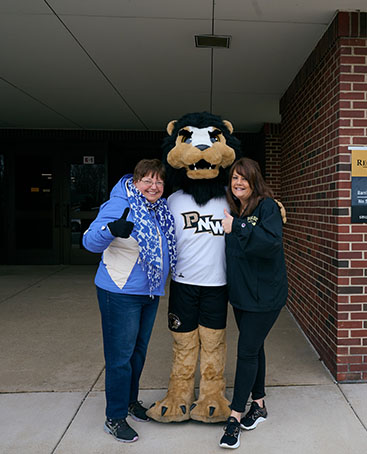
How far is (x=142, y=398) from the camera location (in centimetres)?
299

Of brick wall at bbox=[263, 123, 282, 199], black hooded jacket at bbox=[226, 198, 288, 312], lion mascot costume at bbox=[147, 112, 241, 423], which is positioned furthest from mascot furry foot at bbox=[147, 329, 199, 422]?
brick wall at bbox=[263, 123, 282, 199]

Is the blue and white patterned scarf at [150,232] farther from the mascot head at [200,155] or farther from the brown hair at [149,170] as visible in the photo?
the mascot head at [200,155]

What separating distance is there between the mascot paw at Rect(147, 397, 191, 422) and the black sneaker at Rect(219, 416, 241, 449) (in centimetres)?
30

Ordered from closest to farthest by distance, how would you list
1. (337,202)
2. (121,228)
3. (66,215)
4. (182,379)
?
(121,228)
(182,379)
(337,202)
(66,215)

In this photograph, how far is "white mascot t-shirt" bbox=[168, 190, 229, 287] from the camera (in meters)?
2.61

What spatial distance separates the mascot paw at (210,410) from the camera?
260 cm

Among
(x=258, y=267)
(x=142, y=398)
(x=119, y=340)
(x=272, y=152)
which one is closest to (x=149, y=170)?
(x=258, y=267)

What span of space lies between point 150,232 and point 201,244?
1.23ft

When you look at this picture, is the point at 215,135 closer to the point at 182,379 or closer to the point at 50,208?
the point at 182,379

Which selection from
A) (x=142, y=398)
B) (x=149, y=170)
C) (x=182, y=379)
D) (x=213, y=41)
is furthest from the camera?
(x=213, y=41)

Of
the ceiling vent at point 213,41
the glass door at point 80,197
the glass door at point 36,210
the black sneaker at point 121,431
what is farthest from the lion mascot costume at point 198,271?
the glass door at point 36,210

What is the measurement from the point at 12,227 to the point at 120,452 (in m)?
7.32

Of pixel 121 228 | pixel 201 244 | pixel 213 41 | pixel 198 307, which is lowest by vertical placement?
pixel 198 307

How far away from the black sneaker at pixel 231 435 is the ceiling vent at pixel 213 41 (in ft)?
10.2
